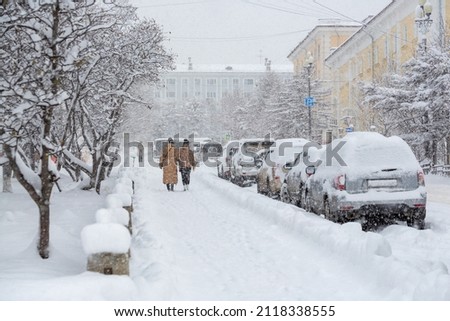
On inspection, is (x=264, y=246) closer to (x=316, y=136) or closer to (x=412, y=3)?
(x=412, y=3)

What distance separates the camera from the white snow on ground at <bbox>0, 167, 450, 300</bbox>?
A: 5.66 metres

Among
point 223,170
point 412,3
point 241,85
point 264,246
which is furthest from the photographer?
point 241,85

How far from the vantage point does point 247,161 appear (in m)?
23.4

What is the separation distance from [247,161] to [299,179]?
31.0 ft


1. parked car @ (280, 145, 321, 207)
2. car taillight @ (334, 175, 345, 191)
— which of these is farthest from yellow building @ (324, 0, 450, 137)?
car taillight @ (334, 175, 345, 191)

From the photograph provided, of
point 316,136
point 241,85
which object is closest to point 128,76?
point 316,136

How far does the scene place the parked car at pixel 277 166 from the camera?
56.5 ft

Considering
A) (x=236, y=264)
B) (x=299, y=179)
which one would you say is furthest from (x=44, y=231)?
(x=299, y=179)

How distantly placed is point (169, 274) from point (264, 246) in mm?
2676

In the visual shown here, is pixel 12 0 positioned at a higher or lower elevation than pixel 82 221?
higher

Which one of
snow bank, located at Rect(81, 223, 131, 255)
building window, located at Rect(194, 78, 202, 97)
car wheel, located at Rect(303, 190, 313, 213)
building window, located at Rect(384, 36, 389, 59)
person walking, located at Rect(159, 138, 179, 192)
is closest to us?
snow bank, located at Rect(81, 223, 131, 255)

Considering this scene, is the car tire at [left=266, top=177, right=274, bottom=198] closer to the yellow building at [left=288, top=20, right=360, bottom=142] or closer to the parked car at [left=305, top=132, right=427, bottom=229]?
the parked car at [left=305, top=132, right=427, bottom=229]

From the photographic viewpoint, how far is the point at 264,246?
9.06 metres

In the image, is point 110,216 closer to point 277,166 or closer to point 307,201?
point 307,201
